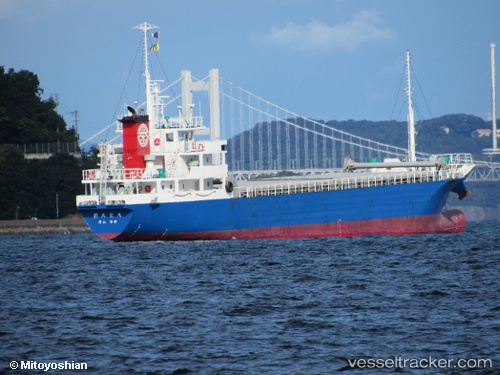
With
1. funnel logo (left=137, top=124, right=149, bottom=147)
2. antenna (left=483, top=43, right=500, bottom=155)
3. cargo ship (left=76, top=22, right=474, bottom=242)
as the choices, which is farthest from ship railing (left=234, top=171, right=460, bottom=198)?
antenna (left=483, top=43, right=500, bottom=155)

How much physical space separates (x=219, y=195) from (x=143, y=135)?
4.02 metres

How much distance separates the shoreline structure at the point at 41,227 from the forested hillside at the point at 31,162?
4504 mm

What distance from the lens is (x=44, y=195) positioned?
68438mm

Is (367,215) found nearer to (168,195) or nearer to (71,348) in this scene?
(168,195)

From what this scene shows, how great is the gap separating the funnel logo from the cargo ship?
0.04 meters

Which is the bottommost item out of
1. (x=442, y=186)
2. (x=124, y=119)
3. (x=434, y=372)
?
(x=434, y=372)

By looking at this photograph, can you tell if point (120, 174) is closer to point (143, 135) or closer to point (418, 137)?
point (143, 135)

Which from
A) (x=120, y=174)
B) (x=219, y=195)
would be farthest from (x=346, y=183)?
(x=120, y=174)

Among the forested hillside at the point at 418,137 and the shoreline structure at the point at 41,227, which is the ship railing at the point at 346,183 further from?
the forested hillside at the point at 418,137

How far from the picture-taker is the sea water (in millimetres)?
17312

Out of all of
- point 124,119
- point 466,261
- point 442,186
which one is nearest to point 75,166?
point 124,119

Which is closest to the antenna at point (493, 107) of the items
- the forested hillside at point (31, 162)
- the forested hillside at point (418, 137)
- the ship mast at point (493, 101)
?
the ship mast at point (493, 101)

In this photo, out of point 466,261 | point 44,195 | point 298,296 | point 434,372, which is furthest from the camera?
point 44,195

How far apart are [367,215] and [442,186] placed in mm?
3288
